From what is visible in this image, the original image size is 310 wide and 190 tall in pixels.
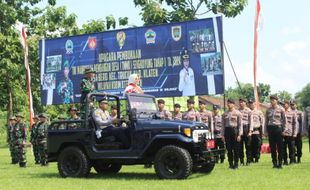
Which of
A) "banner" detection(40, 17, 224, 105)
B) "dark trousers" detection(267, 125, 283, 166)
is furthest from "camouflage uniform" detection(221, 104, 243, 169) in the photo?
"banner" detection(40, 17, 224, 105)

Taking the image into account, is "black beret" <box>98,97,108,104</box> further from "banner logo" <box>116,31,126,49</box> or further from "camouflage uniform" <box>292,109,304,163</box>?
"banner logo" <box>116,31,126,49</box>

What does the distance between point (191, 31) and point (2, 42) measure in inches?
582

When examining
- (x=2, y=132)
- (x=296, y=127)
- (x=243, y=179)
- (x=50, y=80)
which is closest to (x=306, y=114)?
(x=296, y=127)

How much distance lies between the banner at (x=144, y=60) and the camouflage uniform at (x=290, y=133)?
3.34 metres

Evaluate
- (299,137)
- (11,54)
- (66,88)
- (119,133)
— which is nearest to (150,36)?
(66,88)

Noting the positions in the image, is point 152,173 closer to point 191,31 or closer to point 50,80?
point 191,31

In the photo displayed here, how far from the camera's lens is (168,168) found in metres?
11.3

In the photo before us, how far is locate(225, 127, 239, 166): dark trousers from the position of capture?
44.0 ft

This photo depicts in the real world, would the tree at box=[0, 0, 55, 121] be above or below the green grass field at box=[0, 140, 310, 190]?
above

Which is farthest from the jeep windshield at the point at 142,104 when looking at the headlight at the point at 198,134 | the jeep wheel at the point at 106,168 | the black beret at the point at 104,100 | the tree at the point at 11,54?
the tree at the point at 11,54

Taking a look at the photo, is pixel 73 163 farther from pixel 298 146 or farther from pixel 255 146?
pixel 298 146

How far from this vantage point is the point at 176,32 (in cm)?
1881

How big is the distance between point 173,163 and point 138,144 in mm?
858

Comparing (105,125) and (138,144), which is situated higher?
(105,125)
